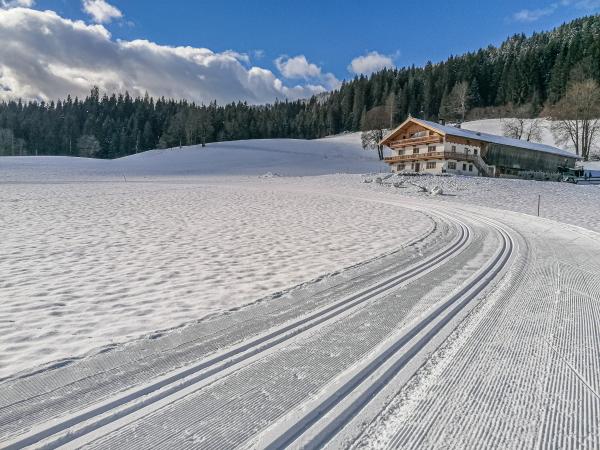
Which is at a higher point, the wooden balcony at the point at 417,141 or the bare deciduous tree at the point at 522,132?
the bare deciduous tree at the point at 522,132

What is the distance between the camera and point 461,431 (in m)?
2.80

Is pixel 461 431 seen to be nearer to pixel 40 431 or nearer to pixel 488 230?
pixel 40 431

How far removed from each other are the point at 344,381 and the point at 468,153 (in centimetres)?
5169

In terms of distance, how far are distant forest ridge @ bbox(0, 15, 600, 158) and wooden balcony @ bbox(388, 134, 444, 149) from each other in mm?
42076

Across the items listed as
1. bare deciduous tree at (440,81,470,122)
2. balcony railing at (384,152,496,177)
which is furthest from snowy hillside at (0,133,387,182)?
bare deciduous tree at (440,81,470,122)

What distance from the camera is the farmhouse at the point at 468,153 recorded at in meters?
46.8

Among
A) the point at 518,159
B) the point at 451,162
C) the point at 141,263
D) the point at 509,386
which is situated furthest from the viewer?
the point at 518,159

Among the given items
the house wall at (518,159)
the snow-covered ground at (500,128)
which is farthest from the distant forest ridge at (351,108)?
the house wall at (518,159)

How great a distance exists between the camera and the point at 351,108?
132250mm

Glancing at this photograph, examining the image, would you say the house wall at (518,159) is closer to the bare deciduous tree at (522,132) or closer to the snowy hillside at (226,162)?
the snowy hillside at (226,162)

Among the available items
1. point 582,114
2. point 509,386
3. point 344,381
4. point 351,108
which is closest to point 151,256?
point 344,381

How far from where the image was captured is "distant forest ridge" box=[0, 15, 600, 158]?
9962 centimetres

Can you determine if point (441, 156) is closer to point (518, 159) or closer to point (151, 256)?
point (518, 159)

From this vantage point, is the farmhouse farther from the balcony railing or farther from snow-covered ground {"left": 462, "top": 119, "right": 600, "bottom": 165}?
snow-covered ground {"left": 462, "top": 119, "right": 600, "bottom": 165}
